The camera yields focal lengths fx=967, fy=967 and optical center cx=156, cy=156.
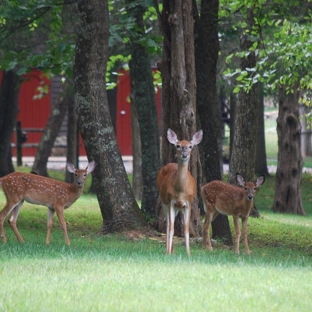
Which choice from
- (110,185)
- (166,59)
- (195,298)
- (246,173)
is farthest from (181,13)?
(195,298)

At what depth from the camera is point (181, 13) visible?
1556cm

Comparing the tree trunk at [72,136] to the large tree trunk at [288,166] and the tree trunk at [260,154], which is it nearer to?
the tree trunk at [260,154]

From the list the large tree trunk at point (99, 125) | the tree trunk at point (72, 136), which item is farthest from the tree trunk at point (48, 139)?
the large tree trunk at point (99, 125)

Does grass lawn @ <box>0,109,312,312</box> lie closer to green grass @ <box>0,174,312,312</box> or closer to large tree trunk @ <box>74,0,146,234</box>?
green grass @ <box>0,174,312,312</box>

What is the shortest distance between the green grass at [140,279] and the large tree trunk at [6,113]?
14.1 meters

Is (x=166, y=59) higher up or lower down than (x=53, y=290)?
higher up

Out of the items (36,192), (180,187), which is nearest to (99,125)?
(36,192)

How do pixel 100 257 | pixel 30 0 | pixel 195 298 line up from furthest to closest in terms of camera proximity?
pixel 30 0 < pixel 100 257 < pixel 195 298

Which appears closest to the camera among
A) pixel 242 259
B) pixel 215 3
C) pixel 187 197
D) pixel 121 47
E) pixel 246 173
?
pixel 242 259

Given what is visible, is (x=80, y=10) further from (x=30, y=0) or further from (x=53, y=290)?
(x=53, y=290)

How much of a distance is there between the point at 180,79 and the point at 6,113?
13.7 m

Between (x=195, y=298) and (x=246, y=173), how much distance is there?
525 inches

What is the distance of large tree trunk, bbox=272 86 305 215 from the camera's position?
24.8 meters

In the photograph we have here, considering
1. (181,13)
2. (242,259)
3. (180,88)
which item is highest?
(181,13)
